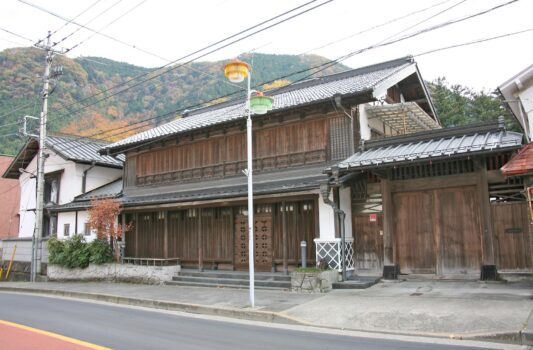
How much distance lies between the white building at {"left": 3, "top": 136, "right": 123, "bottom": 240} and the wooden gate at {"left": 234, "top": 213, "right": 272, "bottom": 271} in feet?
34.7

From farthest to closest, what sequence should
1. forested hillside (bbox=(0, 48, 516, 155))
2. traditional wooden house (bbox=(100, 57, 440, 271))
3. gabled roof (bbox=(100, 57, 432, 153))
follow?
forested hillside (bbox=(0, 48, 516, 155))
gabled roof (bbox=(100, 57, 432, 153))
traditional wooden house (bbox=(100, 57, 440, 271))

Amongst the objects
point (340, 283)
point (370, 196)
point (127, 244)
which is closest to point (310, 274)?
point (340, 283)

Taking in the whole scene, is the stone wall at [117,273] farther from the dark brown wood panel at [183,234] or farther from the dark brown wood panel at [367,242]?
the dark brown wood panel at [367,242]

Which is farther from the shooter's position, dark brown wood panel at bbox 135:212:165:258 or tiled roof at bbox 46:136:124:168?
tiled roof at bbox 46:136:124:168

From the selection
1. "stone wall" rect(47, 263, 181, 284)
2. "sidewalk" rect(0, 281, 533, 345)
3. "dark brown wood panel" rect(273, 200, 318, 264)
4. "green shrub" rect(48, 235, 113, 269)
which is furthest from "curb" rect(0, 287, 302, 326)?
"dark brown wood panel" rect(273, 200, 318, 264)

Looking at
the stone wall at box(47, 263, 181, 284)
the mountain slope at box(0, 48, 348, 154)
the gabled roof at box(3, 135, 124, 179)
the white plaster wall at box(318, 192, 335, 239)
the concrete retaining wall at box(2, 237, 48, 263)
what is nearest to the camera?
the white plaster wall at box(318, 192, 335, 239)

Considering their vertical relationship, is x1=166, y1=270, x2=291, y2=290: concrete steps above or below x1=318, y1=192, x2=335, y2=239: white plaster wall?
below

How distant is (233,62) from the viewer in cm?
1062

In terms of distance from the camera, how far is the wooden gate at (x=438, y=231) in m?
13.0

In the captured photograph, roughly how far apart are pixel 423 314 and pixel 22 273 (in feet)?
79.4

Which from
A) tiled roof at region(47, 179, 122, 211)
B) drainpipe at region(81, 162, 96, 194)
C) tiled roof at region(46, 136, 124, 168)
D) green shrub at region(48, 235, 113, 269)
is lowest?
green shrub at region(48, 235, 113, 269)

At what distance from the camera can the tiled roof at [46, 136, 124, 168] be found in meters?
26.5

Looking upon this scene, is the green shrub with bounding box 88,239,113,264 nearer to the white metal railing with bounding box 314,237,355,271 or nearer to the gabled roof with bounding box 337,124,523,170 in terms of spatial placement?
the white metal railing with bounding box 314,237,355,271

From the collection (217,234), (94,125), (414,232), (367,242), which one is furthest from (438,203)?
(94,125)
